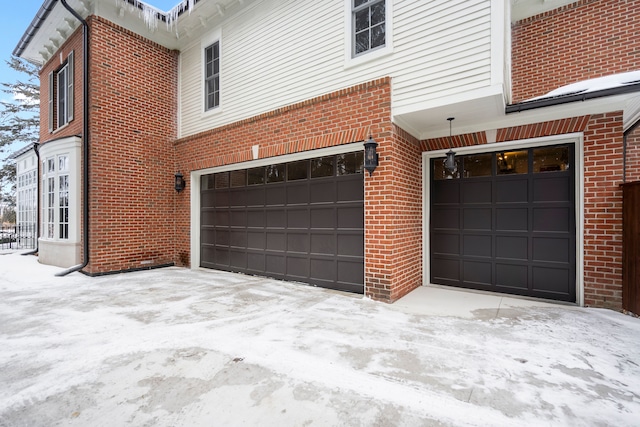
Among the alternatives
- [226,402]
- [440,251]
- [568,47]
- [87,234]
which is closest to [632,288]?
[440,251]

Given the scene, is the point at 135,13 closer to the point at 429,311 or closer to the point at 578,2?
the point at 429,311

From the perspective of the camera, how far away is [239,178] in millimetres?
6910

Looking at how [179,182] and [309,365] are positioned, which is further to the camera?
[179,182]

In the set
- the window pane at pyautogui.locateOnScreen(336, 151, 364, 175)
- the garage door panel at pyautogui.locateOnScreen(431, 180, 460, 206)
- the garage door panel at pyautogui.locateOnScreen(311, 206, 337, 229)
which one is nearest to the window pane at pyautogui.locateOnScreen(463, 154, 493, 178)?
the garage door panel at pyautogui.locateOnScreen(431, 180, 460, 206)

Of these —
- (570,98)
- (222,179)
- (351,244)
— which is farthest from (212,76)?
(570,98)

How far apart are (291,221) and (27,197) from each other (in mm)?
11818

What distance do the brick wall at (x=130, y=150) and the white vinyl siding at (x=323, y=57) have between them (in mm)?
678

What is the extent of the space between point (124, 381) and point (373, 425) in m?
1.94

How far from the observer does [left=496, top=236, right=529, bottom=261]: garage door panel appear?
4727 millimetres

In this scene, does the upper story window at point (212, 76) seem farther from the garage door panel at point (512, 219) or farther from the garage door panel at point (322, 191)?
the garage door panel at point (512, 219)

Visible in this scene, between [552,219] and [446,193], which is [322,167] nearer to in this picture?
[446,193]

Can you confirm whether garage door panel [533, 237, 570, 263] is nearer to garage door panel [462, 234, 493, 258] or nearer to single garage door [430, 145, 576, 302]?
single garage door [430, 145, 576, 302]

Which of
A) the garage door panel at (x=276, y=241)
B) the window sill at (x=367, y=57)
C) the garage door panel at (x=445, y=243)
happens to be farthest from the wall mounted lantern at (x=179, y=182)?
the garage door panel at (x=445, y=243)

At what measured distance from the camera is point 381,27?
184 inches
